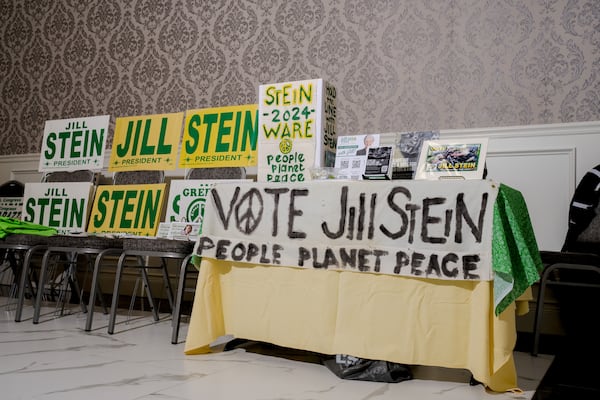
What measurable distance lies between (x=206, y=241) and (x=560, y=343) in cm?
165

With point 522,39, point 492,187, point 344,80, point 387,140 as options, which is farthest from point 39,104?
point 492,187

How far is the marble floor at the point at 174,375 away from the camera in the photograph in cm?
145

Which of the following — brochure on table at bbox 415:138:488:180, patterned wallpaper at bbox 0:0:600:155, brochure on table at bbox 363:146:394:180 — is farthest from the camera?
patterned wallpaper at bbox 0:0:600:155

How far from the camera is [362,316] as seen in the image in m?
1.64

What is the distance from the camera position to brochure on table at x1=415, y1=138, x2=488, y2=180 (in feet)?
5.48

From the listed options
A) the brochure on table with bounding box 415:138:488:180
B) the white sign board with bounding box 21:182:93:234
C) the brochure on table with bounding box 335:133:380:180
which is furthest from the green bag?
the brochure on table with bounding box 415:138:488:180

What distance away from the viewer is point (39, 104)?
4043 mm

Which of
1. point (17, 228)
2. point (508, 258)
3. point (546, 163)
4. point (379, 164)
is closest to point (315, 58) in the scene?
point (546, 163)

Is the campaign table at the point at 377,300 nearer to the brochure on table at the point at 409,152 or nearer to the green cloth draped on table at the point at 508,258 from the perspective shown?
the green cloth draped on table at the point at 508,258

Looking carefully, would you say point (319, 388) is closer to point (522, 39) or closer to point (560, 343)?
point (560, 343)

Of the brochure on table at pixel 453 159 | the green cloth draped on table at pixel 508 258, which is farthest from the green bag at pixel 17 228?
the green cloth draped on table at pixel 508 258

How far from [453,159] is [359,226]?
373 mm

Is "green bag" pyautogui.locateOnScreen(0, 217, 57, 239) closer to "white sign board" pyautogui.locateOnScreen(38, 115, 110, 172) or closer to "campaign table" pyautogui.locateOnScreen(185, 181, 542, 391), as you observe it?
"white sign board" pyautogui.locateOnScreen(38, 115, 110, 172)

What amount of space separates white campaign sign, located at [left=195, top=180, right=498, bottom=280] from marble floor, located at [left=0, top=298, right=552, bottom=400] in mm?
345
